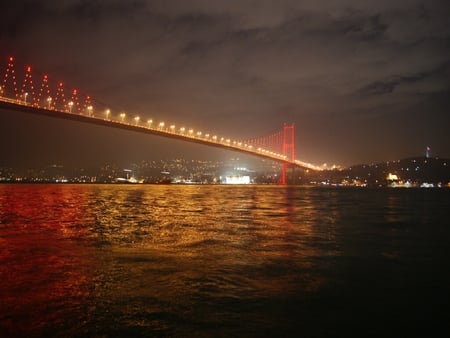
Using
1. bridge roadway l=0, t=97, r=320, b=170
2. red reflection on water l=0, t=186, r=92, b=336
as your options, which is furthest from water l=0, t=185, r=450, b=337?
bridge roadway l=0, t=97, r=320, b=170

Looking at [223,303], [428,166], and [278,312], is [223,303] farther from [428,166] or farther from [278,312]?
[428,166]

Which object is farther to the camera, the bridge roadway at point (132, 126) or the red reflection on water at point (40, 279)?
the bridge roadway at point (132, 126)

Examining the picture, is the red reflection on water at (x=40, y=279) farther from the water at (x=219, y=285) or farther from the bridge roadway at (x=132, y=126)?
the bridge roadway at (x=132, y=126)

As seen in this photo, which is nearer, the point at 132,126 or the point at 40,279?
the point at 40,279

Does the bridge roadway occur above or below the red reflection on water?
above

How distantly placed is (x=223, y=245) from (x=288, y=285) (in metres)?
3.30

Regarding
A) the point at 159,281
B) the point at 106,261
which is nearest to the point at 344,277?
the point at 159,281

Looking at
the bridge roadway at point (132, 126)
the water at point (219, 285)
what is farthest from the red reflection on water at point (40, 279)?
the bridge roadway at point (132, 126)

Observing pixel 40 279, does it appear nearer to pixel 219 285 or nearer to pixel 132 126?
pixel 219 285

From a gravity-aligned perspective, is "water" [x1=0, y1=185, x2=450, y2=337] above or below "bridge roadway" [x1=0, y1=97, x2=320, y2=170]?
below

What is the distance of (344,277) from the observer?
5.94m

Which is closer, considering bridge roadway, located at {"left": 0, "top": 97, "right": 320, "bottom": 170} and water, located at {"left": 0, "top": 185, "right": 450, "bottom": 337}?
water, located at {"left": 0, "top": 185, "right": 450, "bottom": 337}

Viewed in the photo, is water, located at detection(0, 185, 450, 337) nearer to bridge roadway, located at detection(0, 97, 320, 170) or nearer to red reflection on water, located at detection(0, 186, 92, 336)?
red reflection on water, located at detection(0, 186, 92, 336)

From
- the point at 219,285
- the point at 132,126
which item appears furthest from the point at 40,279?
the point at 132,126
